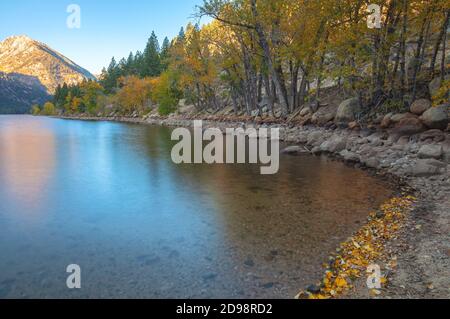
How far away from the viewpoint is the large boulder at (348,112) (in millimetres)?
23267

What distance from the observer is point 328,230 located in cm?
779

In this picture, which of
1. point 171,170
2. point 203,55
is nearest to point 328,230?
point 171,170

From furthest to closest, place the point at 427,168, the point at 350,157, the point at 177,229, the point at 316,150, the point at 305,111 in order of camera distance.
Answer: the point at 305,111 → the point at 316,150 → the point at 350,157 → the point at 427,168 → the point at 177,229

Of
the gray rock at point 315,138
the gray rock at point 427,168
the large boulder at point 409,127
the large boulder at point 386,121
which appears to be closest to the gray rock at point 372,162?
the gray rock at point 427,168

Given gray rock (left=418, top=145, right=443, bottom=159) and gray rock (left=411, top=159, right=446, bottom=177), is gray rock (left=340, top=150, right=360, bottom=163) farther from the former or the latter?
gray rock (left=411, top=159, right=446, bottom=177)

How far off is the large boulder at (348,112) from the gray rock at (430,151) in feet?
30.0

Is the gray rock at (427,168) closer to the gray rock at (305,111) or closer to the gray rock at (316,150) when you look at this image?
the gray rock at (316,150)

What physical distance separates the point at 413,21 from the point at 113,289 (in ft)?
71.9

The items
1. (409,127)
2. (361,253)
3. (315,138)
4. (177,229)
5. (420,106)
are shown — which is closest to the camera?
(361,253)

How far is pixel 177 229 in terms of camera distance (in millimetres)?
8195

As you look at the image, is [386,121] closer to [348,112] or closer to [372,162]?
[348,112]

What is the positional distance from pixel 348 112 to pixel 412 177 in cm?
1243

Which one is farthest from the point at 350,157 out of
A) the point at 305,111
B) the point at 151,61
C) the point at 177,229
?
the point at 151,61
